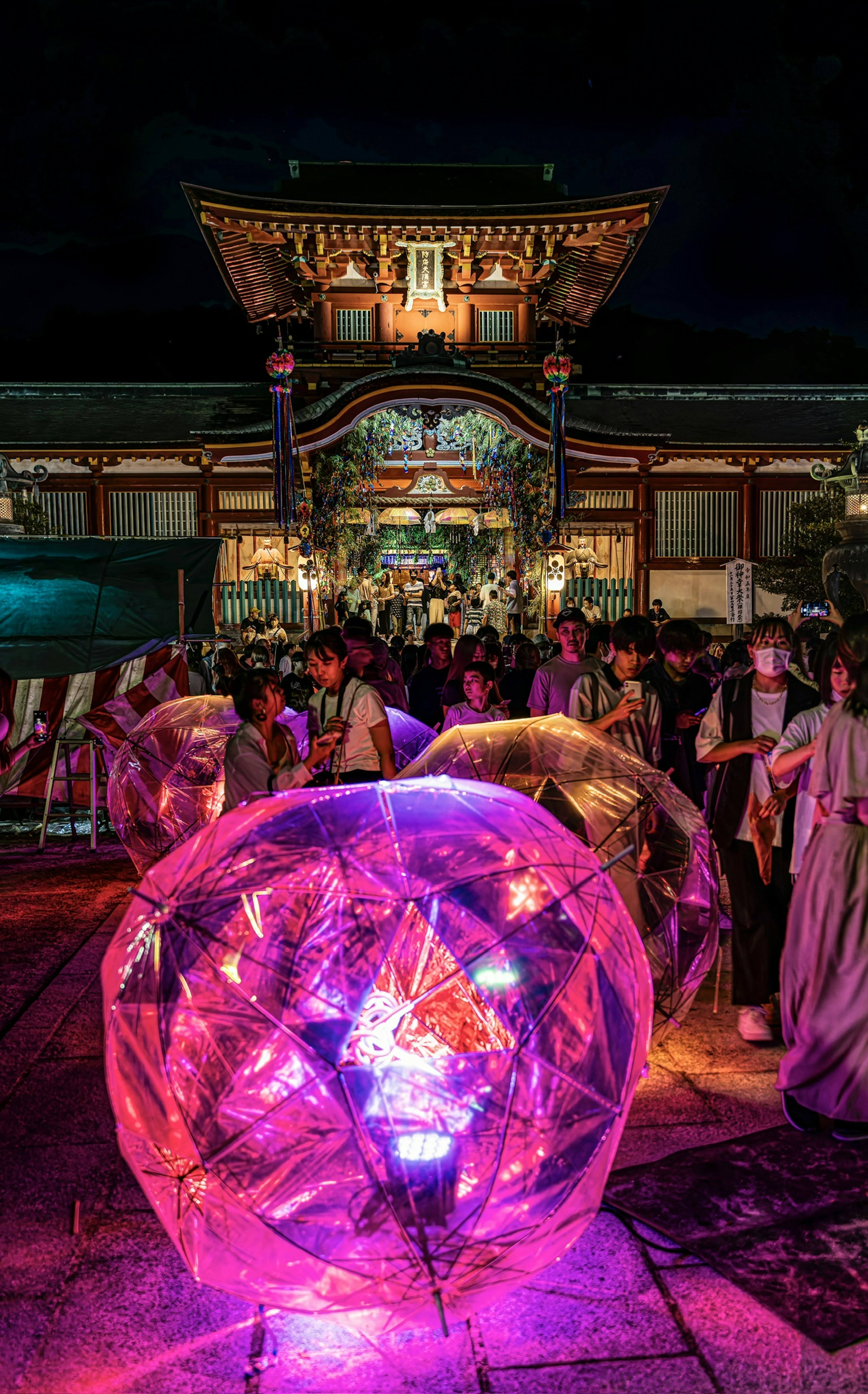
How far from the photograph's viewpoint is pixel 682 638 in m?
5.52

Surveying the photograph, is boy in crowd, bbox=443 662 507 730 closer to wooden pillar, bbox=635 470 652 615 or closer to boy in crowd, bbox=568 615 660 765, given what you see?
boy in crowd, bbox=568 615 660 765

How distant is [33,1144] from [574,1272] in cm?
195

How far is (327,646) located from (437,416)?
555 inches

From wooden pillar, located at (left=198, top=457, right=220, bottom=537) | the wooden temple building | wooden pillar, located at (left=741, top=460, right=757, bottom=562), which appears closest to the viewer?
the wooden temple building

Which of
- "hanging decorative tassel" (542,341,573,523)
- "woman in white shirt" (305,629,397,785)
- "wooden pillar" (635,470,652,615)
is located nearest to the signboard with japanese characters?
"hanging decorative tassel" (542,341,573,523)

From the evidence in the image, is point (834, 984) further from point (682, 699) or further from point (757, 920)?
point (682, 699)

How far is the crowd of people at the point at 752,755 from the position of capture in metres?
3.43

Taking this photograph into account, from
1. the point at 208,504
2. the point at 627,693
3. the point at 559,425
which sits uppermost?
the point at 559,425

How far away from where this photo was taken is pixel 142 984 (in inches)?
94.6

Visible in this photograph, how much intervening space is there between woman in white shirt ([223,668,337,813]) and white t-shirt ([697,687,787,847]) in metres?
1.67

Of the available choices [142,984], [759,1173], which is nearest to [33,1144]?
[142,984]

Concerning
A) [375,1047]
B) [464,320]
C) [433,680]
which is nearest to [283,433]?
[464,320]

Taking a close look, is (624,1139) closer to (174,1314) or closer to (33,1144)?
(174,1314)

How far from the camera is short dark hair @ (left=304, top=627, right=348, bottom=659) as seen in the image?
448 centimetres
